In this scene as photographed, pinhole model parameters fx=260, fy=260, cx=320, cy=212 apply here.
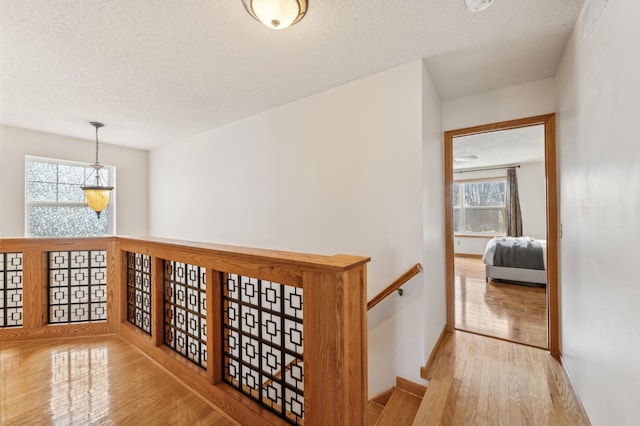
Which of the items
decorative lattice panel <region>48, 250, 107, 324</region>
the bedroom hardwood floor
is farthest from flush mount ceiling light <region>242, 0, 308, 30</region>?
the bedroom hardwood floor

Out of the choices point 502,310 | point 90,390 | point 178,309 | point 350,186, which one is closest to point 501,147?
point 502,310

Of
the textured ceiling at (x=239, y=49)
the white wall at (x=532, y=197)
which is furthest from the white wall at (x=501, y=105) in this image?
the white wall at (x=532, y=197)

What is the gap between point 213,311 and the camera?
5.28ft

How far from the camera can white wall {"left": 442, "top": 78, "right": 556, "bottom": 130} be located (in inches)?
93.8

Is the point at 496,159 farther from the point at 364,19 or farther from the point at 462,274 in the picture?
the point at 364,19

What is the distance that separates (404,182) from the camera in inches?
84.4

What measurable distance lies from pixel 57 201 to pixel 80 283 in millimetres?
2373

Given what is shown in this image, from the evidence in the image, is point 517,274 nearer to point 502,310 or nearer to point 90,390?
point 502,310

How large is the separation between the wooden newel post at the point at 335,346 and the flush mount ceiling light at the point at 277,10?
1441 mm

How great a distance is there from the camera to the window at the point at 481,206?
699 cm

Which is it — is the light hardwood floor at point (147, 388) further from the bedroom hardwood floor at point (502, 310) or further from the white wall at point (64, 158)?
the white wall at point (64, 158)

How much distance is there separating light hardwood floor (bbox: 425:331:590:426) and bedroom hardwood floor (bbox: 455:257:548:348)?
333 millimetres

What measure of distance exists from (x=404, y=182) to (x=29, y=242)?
10.7ft

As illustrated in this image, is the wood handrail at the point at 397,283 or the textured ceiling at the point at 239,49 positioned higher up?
the textured ceiling at the point at 239,49
